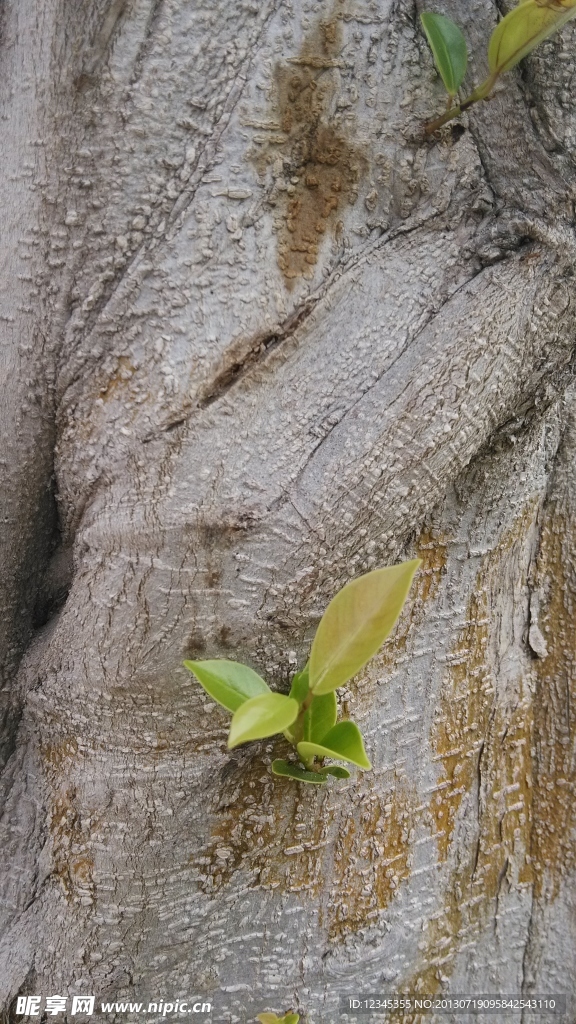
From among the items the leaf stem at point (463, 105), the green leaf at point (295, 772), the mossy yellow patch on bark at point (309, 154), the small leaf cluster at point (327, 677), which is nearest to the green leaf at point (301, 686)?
the small leaf cluster at point (327, 677)

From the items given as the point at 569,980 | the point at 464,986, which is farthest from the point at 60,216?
the point at 569,980

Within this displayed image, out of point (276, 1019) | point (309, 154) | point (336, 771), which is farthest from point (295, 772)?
point (309, 154)

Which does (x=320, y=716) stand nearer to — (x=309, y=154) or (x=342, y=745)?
(x=342, y=745)

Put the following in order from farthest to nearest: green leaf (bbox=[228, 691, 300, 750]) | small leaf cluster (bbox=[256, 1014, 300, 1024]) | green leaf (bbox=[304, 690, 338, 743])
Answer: small leaf cluster (bbox=[256, 1014, 300, 1024]) < green leaf (bbox=[304, 690, 338, 743]) < green leaf (bbox=[228, 691, 300, 750])

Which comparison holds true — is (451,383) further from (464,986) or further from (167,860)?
(464,986)

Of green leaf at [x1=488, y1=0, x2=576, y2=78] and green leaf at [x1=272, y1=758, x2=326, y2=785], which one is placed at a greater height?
green leaf at [x1=488, y1=0, x2=576, y2=78]

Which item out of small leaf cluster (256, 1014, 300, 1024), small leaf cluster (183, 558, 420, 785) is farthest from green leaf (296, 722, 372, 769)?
small leaf cluster (256, 1014, 300, 1024)

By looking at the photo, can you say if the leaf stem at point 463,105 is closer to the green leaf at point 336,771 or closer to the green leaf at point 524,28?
the green leaf at point 524,28

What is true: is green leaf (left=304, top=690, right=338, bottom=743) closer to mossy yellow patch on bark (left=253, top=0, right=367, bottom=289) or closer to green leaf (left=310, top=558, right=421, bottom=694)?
green leaf (left=310, top=558, right=421, bottom=694)
